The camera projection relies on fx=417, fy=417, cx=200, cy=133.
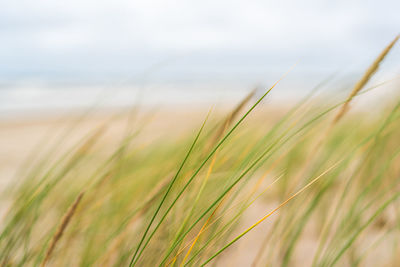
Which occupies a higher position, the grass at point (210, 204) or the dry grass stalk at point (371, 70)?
the dry grass stalk at point (371, 70)

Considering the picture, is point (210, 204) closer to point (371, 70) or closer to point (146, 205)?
point (146, 205)

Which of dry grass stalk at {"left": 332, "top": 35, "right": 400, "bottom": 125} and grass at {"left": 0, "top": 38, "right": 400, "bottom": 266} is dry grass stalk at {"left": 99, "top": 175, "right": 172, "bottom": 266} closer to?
grass at {"left": 0, "top": 38, "right": 400, "bottom": 266}

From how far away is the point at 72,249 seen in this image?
1.09 m

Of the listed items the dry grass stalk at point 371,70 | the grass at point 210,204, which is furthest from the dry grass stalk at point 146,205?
the dry grass stalk at point 371,70

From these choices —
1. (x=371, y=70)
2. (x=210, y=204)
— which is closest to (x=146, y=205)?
(x=210, y=204)

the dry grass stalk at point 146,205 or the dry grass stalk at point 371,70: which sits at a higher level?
the dry grass stalk at point 371,70

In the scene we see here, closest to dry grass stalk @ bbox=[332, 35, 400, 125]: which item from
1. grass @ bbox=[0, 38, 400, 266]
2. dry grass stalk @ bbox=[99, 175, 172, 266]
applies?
grass @ bbox=[0, 38, 400, 266]

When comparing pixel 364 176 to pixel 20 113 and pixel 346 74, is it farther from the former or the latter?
pixel 20 113

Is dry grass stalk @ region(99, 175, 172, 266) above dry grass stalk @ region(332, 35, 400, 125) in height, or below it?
below

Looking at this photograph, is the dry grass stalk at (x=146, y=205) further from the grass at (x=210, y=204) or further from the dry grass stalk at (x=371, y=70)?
the dry grass stalk at (x=371, y=70)

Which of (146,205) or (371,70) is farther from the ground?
(371,70)

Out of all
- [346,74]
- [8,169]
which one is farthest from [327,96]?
[8,169]

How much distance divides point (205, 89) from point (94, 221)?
46 cm

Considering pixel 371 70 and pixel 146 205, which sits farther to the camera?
pixel 146 205
